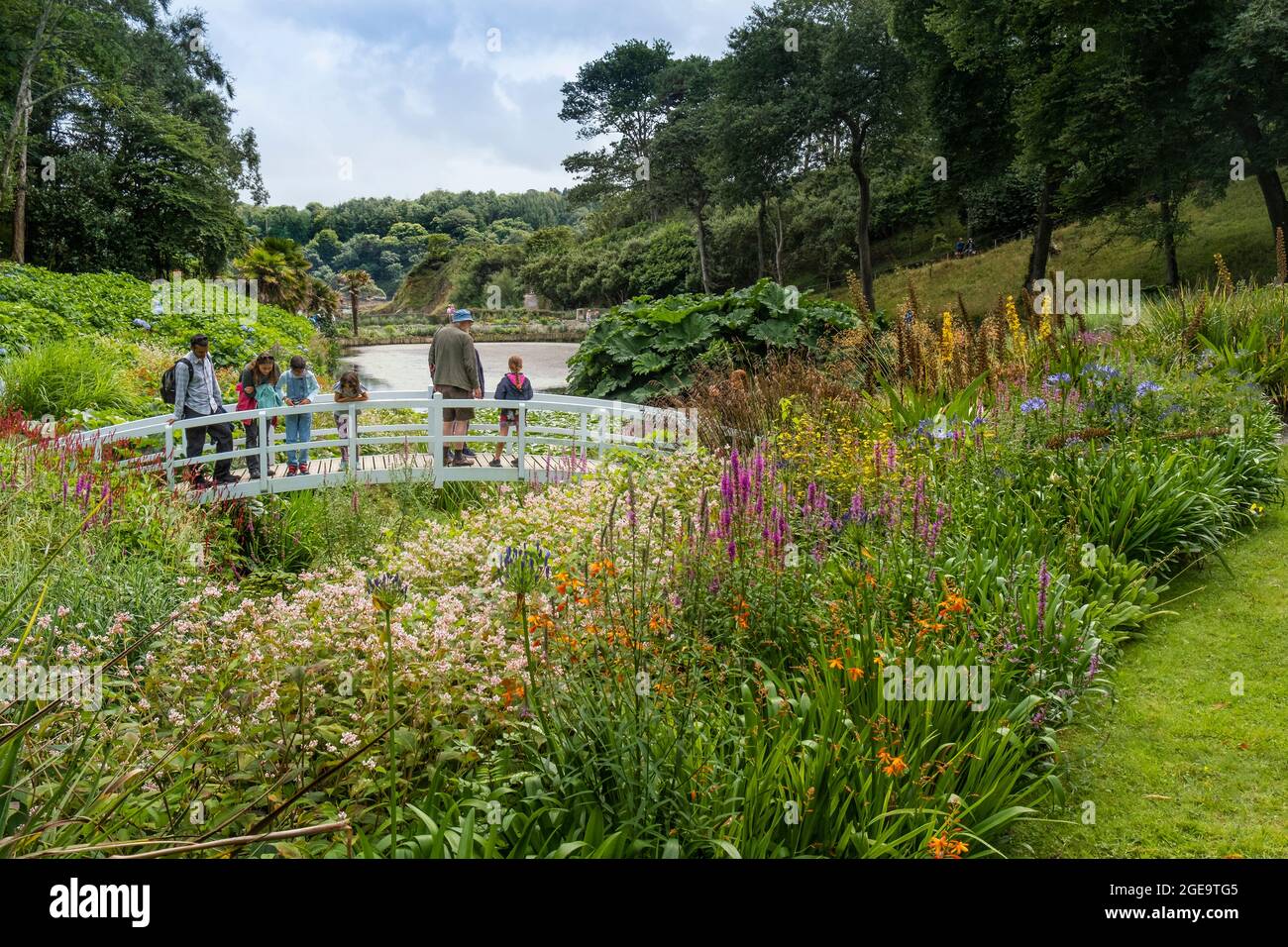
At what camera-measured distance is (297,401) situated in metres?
10.9

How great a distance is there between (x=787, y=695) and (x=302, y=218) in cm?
9599

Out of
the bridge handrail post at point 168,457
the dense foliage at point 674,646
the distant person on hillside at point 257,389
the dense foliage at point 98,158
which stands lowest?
Result: the dense foliage at point 674,646

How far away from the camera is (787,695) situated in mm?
3709

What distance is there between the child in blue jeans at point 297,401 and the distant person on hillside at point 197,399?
0.68m

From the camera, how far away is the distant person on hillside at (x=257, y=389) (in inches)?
403

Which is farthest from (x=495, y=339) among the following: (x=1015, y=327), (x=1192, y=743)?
(x=1192, y=743)

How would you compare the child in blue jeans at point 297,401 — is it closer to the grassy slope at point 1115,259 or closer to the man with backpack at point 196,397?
the man with backpack at point 196,397

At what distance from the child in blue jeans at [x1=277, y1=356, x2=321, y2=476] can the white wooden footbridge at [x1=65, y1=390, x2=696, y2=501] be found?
14 cm

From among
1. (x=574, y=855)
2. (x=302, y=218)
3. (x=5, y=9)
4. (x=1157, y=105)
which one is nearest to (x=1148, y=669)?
(x=574, y=855)

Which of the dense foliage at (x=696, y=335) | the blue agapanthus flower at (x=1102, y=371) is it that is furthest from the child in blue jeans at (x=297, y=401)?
the blue agapanthus flower at (x=1102, y=371)

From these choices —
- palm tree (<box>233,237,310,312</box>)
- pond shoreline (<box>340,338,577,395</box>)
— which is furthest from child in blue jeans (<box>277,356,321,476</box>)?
palm tree (<box>233,237,310,312</box>)

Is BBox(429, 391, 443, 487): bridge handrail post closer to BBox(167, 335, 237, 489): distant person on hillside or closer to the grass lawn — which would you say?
BBox(167, 335, 237, 489): distant person on hillside

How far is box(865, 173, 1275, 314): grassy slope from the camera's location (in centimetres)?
2416
